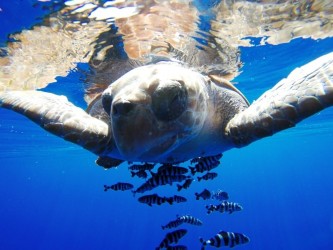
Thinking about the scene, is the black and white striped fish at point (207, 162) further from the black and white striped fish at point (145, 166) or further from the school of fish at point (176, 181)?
the black and white striped fish at point (145, 166)

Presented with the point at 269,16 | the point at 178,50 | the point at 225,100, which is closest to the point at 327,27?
the point at 269,16

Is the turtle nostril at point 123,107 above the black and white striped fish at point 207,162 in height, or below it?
below

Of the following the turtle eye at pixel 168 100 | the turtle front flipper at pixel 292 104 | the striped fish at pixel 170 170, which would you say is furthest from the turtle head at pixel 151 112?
the striped fish at pixel 170 170

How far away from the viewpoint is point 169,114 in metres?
2.96

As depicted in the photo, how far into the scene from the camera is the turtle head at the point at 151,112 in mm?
2805

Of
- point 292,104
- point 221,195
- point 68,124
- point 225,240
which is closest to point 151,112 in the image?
point 68,124

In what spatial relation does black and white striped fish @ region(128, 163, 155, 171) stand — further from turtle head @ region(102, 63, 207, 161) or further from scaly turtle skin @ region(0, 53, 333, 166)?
turtle head @ region(102, 63, 207, 161)

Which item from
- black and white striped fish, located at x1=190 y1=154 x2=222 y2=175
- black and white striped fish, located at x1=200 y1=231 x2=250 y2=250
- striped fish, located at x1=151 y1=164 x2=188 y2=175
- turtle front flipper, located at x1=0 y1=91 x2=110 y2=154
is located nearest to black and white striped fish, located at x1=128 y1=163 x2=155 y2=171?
striped fish, located at x1=151 y1=164 x2=188 y2=175

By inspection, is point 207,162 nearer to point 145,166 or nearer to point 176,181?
point 176,181

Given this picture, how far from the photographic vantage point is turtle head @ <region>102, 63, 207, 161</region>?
9.20ft

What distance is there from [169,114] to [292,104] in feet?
4.92

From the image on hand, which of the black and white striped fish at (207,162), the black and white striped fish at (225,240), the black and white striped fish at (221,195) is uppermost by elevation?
the black and white striped fish at (221,195)

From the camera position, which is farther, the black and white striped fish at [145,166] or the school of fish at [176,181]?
the black and white striped fish at [145,166]

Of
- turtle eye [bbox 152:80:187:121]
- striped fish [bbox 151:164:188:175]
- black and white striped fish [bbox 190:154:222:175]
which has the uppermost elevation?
black and white striped fish [bbox 190:154:222:175]
